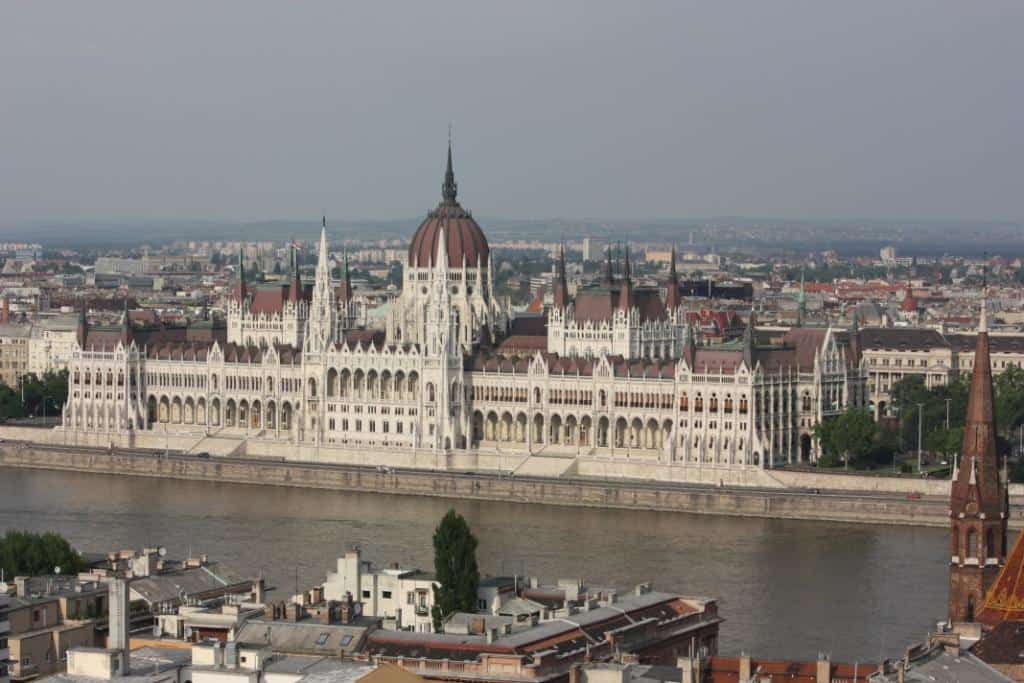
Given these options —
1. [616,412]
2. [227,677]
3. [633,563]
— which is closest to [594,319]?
[616,412]

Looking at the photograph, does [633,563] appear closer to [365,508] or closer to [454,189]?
[365,508]

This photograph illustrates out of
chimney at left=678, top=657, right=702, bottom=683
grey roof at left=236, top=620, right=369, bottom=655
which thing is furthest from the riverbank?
chimney at left=678, top=657, right=702, bottom=683

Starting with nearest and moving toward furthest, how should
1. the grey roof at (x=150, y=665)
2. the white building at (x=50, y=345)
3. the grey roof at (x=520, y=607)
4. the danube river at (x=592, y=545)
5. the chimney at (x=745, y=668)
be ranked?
the grey roof at (x=150, y=665) → the chimney at (x=745, y=668) → the grey roof at (x=520, y=607) → the danube river at (x=592, y=545) → the white building at (x=50, y=345)

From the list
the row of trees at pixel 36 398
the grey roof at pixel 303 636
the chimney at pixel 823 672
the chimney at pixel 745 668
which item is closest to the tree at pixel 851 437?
the row of trees at pixel 36 398

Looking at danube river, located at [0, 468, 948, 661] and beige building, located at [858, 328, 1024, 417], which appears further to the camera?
beige building, located at [858, 328, 1024, 417]

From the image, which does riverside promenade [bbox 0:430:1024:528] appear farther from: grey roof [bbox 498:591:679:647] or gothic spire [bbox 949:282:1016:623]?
gothic spire [bbox 949:282:1016:623]

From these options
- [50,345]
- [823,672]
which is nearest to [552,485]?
[823,672]

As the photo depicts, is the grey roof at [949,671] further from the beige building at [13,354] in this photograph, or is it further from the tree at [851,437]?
the beige building at [13,354]
